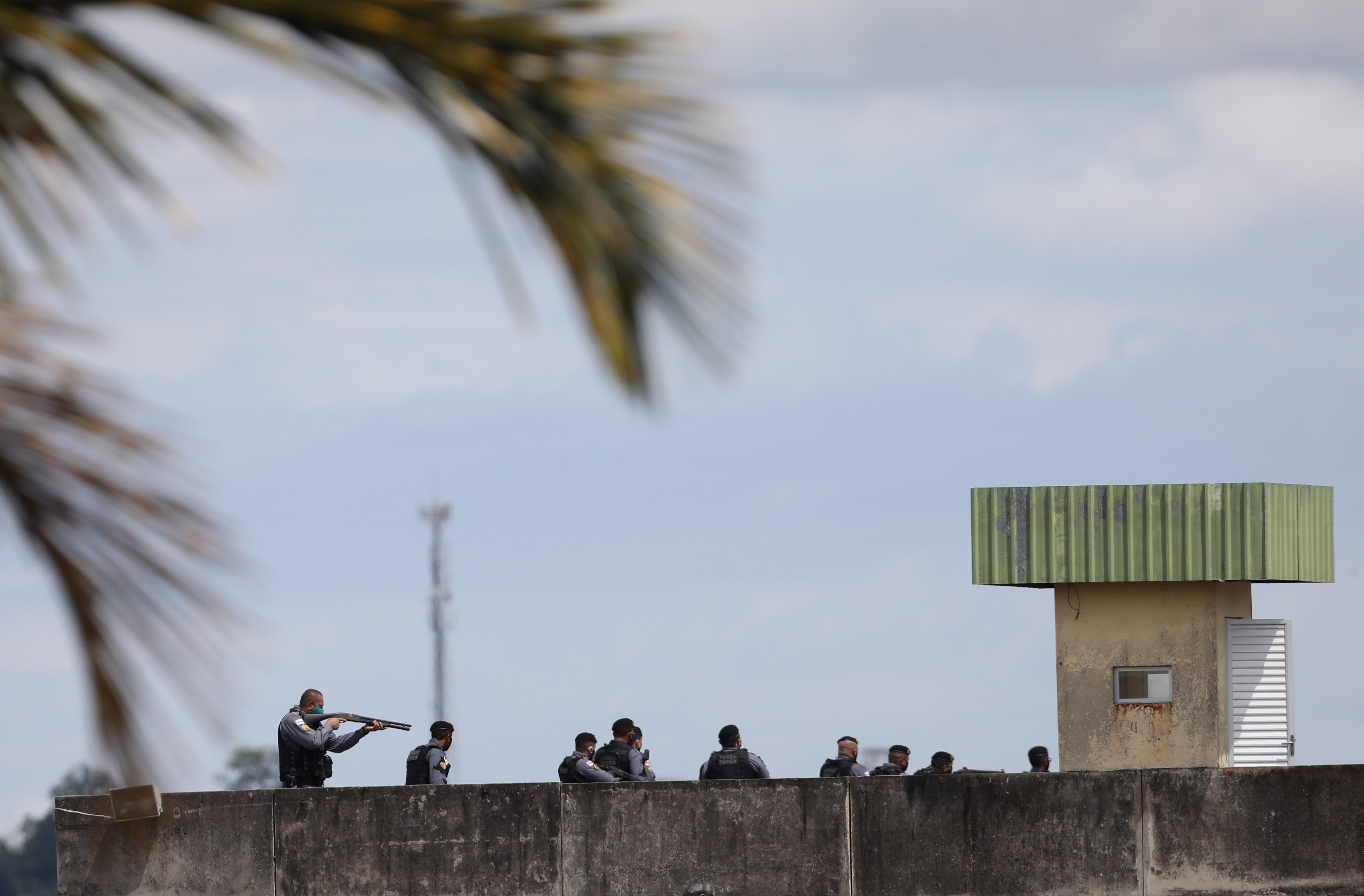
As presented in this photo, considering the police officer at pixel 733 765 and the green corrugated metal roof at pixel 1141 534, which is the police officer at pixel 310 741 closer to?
the police officer at pixel 733 765

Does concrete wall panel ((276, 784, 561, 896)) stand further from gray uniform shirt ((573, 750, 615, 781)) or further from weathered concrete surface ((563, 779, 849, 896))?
gray uniform shirt ((573, 750, 615, 781))

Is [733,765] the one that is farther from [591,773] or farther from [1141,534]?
[1141,534]

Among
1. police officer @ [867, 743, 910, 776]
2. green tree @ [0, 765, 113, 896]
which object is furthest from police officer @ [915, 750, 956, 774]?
green tree @ [0, 765, 113, 896]

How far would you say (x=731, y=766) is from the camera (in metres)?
14.8

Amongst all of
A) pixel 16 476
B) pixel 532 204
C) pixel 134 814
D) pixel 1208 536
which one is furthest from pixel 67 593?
pixel 1208 536

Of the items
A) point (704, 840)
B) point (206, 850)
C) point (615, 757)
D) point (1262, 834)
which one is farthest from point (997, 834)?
point (206, 850)

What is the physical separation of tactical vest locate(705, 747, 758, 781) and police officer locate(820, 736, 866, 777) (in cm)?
97

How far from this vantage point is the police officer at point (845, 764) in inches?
629

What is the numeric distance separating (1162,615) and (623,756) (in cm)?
564

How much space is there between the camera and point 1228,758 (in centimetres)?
1762

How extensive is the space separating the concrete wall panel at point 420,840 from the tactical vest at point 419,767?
490 millimetres

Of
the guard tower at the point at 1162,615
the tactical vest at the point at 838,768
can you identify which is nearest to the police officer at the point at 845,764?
the tactical vest at the point at 838,768

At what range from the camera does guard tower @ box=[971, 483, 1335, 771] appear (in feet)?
57.9

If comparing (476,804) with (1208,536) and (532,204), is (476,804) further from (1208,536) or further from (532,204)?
(532,204)
